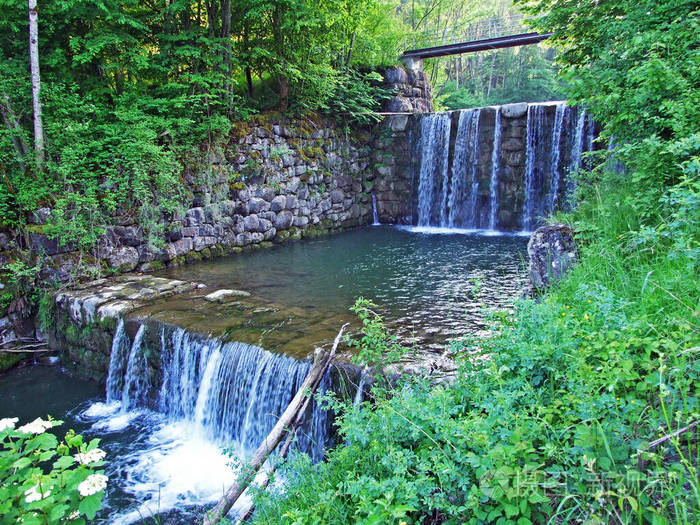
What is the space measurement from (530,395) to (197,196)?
27.6 feet

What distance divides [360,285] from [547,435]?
5114 millimetres

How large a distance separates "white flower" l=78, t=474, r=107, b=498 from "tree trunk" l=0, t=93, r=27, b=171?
688 cm

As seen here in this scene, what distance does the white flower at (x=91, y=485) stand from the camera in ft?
5.49

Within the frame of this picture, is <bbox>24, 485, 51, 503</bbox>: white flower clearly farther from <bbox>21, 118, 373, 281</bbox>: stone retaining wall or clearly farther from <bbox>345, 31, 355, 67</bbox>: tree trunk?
<bbox>345, 31, 355, 67</bbox>: tree trunk

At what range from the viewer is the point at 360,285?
22.6 ft

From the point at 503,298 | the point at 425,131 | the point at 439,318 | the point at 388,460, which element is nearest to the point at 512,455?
the point at 388,460

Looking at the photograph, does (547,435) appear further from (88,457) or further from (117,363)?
(117,363)

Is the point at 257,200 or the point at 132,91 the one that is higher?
the point at 132,91

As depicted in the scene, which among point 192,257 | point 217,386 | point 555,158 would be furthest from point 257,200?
point 555,158

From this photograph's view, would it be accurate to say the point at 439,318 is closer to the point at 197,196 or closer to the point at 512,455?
the point at 512,455

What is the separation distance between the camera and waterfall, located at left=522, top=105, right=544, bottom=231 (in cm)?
1102

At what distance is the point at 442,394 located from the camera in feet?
7.19

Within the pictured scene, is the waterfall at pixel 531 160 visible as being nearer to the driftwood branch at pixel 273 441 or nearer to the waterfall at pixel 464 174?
the waterfall at pixel 464 174

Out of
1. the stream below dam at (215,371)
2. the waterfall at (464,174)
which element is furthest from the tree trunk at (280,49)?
the stream below dam at (215,371)
